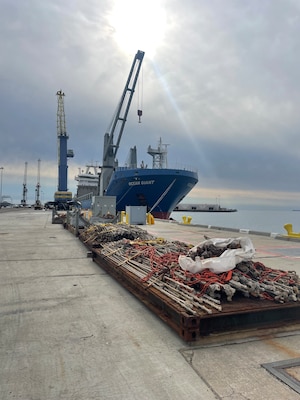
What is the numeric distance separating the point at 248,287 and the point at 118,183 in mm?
29929

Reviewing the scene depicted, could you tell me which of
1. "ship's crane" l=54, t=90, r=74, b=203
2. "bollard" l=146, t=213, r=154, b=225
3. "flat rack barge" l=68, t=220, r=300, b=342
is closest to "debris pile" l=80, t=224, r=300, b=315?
"flat rack barge" l=68, t=220, r=300, b=342

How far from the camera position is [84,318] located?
13.4 ft

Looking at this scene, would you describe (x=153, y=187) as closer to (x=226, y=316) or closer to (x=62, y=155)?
(x=226, y=316)

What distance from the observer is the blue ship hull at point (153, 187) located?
30.7m

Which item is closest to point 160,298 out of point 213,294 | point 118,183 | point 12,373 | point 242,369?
point 213,294

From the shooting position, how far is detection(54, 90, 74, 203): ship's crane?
57781 millimetres

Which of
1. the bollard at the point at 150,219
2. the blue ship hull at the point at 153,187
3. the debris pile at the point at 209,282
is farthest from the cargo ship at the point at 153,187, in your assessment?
the debris pile at the point at 209,282

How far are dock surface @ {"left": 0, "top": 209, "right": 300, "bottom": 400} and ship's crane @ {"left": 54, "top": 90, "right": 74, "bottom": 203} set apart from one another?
5447 cm

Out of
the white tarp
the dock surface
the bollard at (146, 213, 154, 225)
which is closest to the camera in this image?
the dock surface

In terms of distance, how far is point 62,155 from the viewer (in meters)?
64.0

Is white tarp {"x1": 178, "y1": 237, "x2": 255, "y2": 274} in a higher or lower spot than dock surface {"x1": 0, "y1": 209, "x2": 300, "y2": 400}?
higher

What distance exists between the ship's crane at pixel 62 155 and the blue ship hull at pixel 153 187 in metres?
26.4

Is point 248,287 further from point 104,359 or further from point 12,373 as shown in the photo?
point 12,373

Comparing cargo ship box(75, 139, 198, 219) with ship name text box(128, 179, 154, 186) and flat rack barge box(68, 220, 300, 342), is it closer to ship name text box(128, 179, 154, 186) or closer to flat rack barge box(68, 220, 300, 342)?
ship name text box(128, 179, 154, 186)
